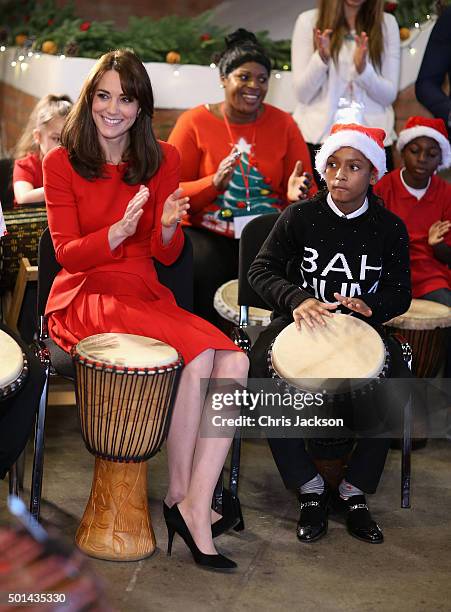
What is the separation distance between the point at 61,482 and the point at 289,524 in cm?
84

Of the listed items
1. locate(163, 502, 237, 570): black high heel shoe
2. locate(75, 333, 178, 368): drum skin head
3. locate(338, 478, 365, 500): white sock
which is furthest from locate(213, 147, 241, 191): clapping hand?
locate(163, 502, 237, 570): black high heel shoe

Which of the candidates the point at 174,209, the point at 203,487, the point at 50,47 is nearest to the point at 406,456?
the point at 203,487

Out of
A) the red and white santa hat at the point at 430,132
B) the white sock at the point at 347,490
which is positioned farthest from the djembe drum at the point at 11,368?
the red and white santa hat at the point at 430,132

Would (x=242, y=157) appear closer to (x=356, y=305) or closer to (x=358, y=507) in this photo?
(x=356, y=305)

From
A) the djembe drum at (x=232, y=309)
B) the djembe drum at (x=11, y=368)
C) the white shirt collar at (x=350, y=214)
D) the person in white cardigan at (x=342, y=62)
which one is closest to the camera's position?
the djembe drum at (x=11, y=368)

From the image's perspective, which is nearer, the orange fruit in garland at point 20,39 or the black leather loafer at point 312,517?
the black leather loafer at point 312,517

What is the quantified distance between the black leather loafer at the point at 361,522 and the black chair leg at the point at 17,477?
1100mm

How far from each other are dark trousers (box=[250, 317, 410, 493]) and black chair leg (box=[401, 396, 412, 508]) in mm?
78

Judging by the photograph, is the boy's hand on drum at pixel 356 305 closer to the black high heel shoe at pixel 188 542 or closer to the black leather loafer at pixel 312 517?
the black leather loafer at pixel 312 517

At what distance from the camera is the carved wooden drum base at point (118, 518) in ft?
10.4

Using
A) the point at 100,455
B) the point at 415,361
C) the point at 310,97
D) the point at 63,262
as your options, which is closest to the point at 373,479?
the point at 415,361

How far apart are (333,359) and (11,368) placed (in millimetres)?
993

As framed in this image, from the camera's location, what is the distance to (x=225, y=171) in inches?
165

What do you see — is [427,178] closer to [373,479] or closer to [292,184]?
[292,184]
